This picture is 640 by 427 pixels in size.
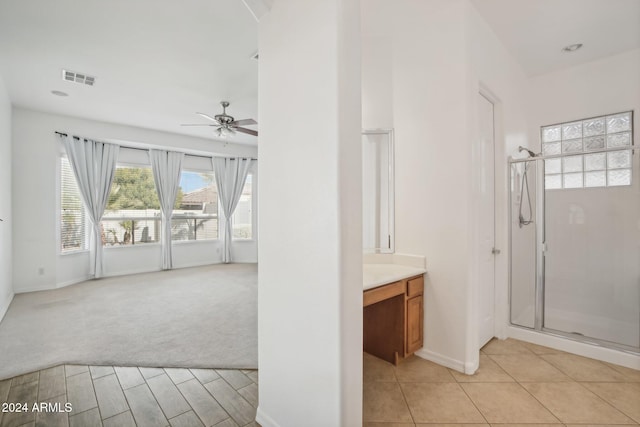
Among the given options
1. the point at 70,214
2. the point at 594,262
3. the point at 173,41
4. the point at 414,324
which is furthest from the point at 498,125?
the point at 70,214

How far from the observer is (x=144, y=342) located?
2814 mm

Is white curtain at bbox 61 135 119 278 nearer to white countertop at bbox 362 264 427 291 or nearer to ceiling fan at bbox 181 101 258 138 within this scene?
ceiling fan at bbox 181 101 258 138

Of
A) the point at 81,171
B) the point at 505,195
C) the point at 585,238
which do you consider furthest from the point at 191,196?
the point at 585,238

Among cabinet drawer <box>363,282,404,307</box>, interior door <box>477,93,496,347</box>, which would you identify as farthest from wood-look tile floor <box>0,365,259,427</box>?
interior door <box>477,93,496,347</box>

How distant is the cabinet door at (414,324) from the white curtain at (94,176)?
5.66m

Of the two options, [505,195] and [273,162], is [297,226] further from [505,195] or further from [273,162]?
[505,195]

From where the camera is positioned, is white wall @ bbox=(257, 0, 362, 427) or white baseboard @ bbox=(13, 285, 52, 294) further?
white baseboard @ bbox=(13, 285, 52, 294)

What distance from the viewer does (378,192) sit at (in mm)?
2809

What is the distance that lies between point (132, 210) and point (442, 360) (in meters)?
6.17

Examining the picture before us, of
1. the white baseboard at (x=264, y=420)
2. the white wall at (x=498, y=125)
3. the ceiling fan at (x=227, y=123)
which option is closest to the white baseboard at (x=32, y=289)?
the ceiling fan at (x=227, y=123)

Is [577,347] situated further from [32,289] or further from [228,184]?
[32,289]

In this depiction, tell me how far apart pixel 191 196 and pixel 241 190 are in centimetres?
114

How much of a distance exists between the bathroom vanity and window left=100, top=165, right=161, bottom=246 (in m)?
5.39

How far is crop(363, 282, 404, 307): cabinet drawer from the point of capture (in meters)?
2.00
